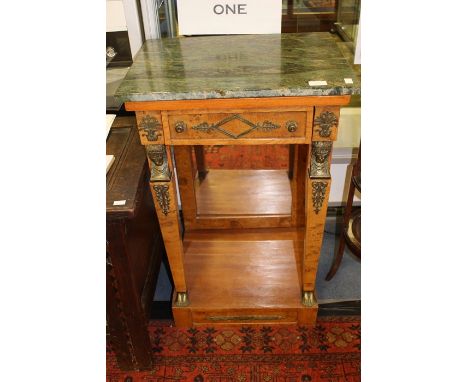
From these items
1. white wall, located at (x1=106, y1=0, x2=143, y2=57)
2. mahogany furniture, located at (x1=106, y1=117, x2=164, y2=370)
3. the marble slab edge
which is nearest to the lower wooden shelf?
mahogany furniture, located at (x1=106, y1=117, x2=164, y2=370)

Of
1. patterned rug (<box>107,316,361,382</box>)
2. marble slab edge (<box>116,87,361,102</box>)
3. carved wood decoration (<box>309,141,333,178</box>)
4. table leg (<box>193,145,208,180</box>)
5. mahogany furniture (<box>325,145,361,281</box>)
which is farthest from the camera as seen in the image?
→ table leg (<box>193,145,208,180</box>)

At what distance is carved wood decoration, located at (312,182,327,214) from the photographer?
1.27 m

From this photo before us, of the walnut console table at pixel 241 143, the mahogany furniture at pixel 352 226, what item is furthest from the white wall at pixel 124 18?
the mahogany furniture at pixel 352 226

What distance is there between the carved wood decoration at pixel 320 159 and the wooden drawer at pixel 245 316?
2.12 ft

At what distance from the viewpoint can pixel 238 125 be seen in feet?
3.80

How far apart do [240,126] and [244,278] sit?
0.81m

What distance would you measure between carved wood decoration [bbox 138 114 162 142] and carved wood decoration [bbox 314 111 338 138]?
446 mm

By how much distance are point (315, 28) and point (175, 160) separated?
83 cm

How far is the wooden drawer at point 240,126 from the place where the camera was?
44.9 inches

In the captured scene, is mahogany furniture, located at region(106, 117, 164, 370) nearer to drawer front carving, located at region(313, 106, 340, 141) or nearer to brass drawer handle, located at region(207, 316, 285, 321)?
brass drawer handle, located at region(207, 316, 285, 321)

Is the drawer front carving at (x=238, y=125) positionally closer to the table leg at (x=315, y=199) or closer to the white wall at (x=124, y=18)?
the table leg at (x=315, y=199)

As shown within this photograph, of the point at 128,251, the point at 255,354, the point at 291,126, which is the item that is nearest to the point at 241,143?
the point at 291,126

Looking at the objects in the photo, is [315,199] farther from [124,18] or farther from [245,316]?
[124,18]

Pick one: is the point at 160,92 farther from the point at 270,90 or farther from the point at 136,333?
the point at 136,333
